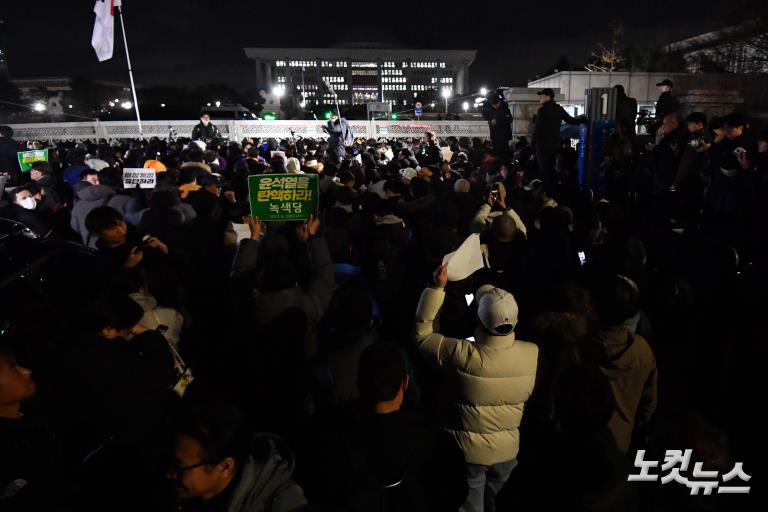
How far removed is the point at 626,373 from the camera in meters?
2.79

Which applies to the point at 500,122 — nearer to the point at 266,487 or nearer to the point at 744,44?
the point at 266,487

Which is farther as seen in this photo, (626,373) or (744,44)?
(744,44)

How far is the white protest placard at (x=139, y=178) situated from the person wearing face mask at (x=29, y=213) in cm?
111

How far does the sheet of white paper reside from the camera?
3.31m

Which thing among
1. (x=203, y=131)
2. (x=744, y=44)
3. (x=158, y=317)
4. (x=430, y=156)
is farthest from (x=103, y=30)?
(x=744, y=44)

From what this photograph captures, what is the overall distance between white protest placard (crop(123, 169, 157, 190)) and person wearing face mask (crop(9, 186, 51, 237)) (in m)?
1.11

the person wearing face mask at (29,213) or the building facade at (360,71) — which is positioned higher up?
the building facade at (360,71)

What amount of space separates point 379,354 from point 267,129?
23426 mm

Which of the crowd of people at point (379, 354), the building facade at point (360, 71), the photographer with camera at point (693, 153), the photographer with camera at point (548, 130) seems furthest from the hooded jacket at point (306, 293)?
Answer: the building facade at point (360, 71)

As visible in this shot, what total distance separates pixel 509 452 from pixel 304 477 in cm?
122

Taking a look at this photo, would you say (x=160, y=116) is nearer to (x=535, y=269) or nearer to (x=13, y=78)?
(x=535, y=269)

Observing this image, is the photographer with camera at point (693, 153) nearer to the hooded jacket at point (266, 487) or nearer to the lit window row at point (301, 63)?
the hooded jacket at point (266, 487)

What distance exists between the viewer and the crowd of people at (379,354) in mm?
2016

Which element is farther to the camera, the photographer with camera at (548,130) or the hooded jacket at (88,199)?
the photographer with camera at (548,130)
